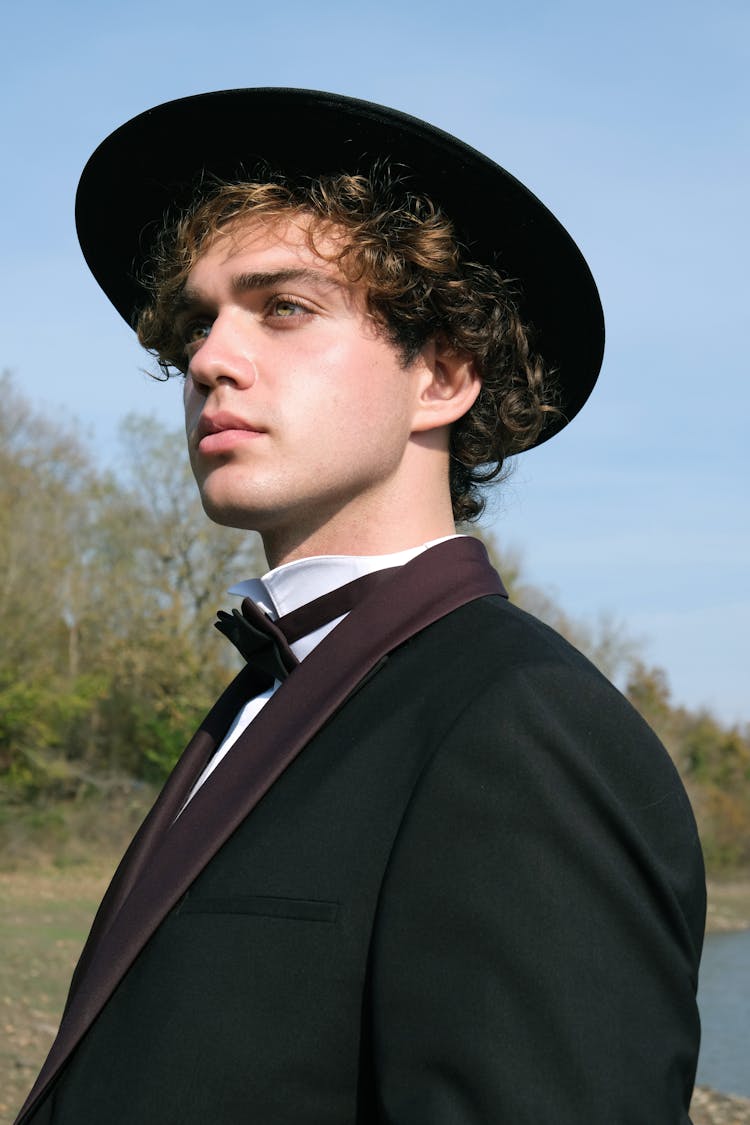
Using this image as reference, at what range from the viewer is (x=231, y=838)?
63.6 inches

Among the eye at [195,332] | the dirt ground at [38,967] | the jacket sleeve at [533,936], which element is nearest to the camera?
the jacket sleeve at [533,936]

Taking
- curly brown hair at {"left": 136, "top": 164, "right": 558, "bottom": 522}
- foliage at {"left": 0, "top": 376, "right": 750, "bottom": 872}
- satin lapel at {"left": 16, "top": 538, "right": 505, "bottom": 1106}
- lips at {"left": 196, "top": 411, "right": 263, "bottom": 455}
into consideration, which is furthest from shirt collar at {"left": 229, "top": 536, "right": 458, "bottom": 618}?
foliage at {"left": 0, "top": 376, "right": 750, "bottom": 872}

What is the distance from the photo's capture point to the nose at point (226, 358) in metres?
1.98

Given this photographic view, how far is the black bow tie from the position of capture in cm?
192

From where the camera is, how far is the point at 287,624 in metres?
1.97

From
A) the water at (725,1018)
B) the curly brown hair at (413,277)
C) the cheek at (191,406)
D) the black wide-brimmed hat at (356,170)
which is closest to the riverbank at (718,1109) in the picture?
the water at (725,1018)

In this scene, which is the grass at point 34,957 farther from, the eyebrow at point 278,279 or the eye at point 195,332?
the eyebrow at point 278,279

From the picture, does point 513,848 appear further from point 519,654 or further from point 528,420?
point 528,420

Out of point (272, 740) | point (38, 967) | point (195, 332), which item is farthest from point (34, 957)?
point (272, 740)

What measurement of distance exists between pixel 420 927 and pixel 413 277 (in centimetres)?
115

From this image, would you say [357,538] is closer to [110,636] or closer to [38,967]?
[38,967]

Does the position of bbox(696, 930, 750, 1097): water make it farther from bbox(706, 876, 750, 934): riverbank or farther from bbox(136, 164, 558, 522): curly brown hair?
bbox(136, 164, 558, 522): curly brown hair

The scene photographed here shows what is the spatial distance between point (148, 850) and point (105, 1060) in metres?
0.42

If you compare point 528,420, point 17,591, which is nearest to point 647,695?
point 17,591
